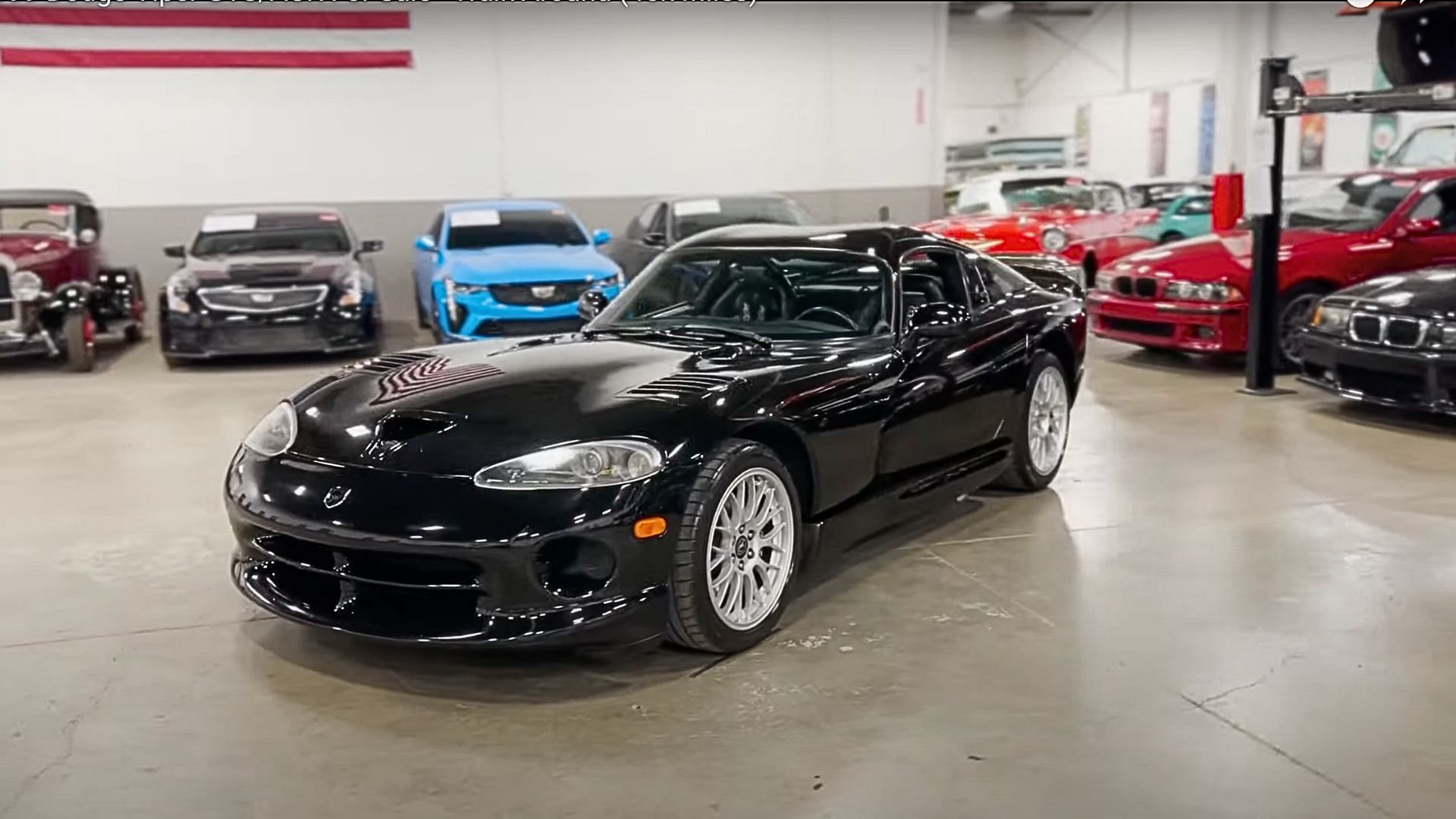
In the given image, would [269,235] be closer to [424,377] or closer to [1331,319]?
[424,377]

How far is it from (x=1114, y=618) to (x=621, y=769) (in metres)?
1.78

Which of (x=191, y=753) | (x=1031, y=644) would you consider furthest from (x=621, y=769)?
(x=1031, y=644)

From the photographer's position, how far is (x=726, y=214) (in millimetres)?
11508

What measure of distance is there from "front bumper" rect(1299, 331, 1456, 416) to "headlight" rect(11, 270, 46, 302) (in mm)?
8706

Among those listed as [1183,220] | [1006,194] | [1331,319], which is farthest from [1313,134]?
[1331,319]

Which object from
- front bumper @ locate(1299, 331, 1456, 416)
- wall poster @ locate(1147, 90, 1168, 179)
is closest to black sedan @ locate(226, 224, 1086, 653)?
front bumper @ locate(1299, 331, 1456, 416)

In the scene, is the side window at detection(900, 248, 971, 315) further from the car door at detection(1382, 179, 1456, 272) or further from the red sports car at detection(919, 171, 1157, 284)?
the red sports car at detection(919, 171, 1157, 284)

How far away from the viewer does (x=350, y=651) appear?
3.73 meters

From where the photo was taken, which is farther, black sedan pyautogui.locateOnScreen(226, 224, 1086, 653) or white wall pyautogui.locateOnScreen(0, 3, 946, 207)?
white wall pyautogui.locateOnScreen(0, 3, 946, 207)

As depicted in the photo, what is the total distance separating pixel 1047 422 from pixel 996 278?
27.7 inches

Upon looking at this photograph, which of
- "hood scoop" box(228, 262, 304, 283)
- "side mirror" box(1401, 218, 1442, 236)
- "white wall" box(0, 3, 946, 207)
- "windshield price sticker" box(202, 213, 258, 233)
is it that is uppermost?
"white wall" box(0, 3, 946, 207)

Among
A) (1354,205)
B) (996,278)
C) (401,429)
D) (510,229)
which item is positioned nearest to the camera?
(401,429)

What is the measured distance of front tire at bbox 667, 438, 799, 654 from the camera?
3.46m

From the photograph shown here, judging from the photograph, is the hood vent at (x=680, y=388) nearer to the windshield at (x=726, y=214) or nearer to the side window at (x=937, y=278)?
the side window at (x=937, y=278)
